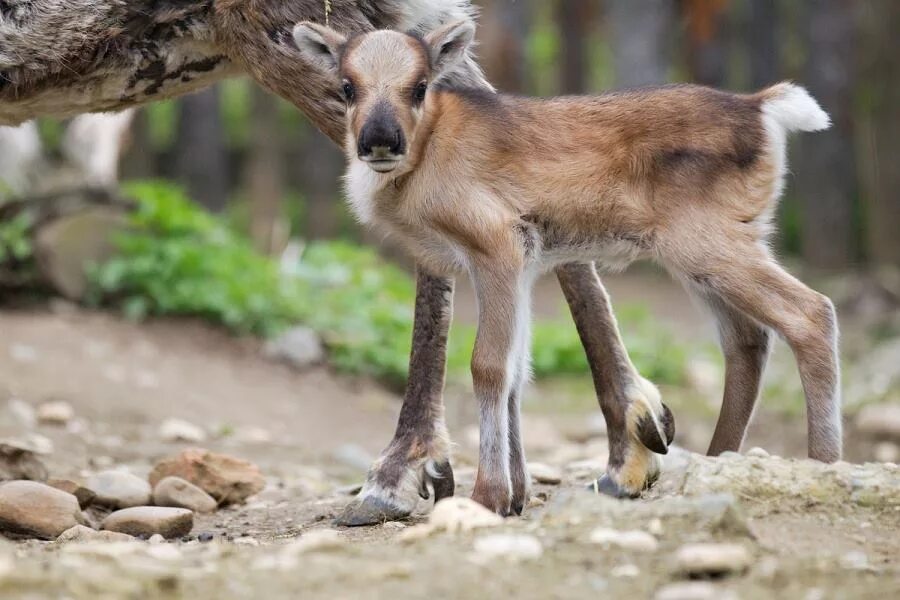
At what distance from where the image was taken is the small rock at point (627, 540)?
4004 millimetres

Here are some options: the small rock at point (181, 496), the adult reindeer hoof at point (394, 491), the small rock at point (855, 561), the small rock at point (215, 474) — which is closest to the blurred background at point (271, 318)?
the small rock at point (215, 474)

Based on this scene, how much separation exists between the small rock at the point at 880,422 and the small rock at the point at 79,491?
245 inches

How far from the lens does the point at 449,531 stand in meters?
4.36

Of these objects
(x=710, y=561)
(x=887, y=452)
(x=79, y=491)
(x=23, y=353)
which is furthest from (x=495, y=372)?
(x=23, y=353)

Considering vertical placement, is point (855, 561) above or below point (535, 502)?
above

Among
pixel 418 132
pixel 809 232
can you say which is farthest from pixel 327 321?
pixel 809 232

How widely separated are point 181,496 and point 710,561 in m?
3.20

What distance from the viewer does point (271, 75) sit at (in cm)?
627

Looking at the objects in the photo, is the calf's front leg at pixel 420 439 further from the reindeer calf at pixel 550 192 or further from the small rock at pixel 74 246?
the small rock at pixel 74 246

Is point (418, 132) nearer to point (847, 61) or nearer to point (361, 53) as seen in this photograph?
point (361, 53)

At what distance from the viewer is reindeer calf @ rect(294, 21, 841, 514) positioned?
5.18 metres

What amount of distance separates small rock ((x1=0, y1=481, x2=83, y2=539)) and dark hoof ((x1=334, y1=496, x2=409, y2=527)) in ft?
3.72

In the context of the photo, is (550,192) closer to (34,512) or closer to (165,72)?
(165,72)

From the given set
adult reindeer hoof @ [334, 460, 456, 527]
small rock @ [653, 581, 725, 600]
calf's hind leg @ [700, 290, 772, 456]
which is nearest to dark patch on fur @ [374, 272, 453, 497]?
adult reindeer hoof @ [334, 460, 456, 527]
